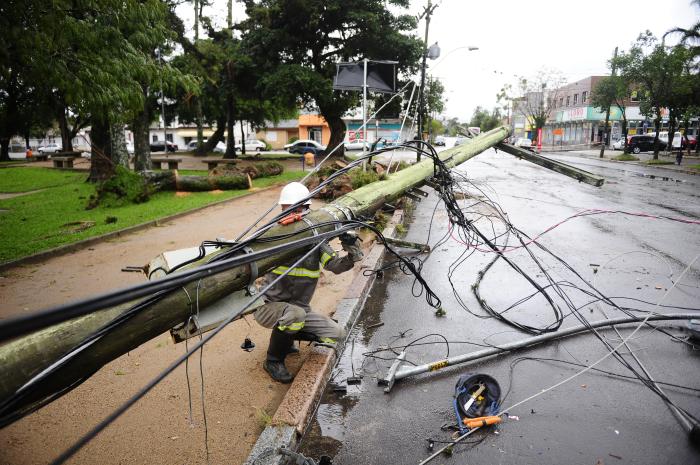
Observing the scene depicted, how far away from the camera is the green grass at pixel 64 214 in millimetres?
9095

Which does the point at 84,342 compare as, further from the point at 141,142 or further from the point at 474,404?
the point at 141,142

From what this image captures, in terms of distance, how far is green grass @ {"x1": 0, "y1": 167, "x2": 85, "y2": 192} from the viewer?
19047 millimetres

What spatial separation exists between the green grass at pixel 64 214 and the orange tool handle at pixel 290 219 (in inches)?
281

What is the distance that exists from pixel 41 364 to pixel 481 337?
4283mm

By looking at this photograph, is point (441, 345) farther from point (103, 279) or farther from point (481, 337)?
point (103, 279)

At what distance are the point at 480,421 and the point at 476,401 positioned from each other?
0.77 feet

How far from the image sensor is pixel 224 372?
14.0 feet

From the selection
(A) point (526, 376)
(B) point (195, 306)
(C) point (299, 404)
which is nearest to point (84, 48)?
(B) point (195, 306)

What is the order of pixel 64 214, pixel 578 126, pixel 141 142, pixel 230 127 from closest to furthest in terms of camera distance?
1. pixel 64 214
2. pixel 141 142
3. pixel 230 127
4. pixel 578 126

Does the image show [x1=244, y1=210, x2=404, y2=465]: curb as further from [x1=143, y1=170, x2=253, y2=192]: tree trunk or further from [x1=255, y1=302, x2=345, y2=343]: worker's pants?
[x1=143, y1=170, x2=253, y2=192]: tree trunk

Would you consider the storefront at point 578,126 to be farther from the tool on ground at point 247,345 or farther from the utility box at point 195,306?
the utility box at point 195,306

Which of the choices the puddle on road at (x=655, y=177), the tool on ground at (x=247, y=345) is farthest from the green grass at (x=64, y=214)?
the puddle on road at (x=655, y=177)

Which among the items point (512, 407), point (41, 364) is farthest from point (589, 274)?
point (41, 364)

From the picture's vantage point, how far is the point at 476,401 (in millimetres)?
3646
